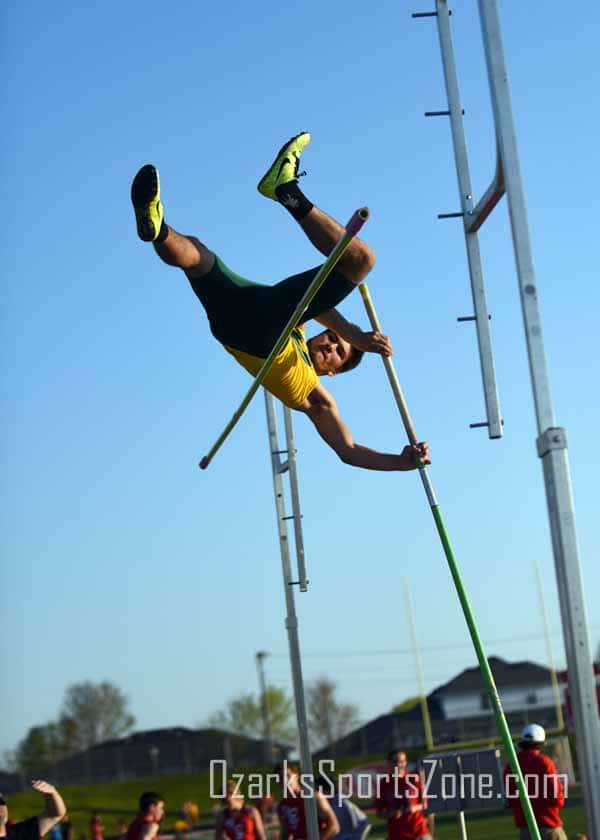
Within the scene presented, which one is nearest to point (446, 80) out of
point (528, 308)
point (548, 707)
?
point (528, 308)

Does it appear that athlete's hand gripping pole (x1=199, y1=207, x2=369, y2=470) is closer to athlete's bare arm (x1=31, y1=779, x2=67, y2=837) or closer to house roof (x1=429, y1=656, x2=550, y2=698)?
athlete's bare arm (x1=31, y1=779, x2=67, y2=837)

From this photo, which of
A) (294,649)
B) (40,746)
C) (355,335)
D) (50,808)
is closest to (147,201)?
(355,335)

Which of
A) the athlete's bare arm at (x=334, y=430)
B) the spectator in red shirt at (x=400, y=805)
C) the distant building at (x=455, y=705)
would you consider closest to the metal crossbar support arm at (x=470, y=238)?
the athlete's bare arm at (x=334, y=430)

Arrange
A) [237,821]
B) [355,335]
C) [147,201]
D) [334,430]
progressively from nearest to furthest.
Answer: [147,201] → [355,335] → [334,430] → [237,821]

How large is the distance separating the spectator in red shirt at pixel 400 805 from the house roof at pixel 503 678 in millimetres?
35744

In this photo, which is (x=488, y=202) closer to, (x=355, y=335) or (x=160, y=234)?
(x=160, y=234)

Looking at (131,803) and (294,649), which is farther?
(131,803)

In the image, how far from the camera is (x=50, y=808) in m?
6.53

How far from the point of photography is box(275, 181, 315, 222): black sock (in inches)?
195

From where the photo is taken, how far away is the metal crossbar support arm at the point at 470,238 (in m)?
4.66

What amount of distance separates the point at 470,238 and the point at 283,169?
77 cm

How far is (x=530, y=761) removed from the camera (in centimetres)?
885

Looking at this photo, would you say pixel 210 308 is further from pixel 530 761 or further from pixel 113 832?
pixel 113 832

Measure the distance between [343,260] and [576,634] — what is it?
79.8 inches
